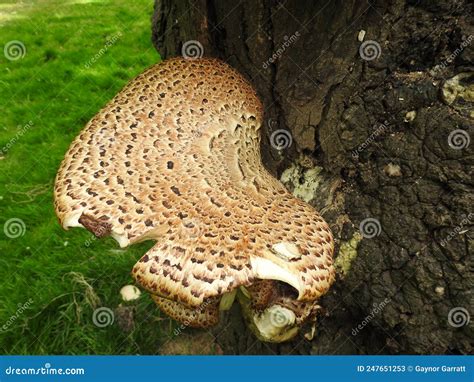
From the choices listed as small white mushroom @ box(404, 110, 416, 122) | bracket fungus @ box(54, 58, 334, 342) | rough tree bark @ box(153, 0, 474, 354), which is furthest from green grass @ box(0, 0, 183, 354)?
small white mushroom @ box(404, 110, 416, 122)

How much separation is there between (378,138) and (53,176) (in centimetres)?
402

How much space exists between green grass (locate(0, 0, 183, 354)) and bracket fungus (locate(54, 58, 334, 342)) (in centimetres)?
153

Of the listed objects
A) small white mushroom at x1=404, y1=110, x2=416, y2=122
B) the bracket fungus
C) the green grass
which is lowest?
the green grass

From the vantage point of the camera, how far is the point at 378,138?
2.36 meters

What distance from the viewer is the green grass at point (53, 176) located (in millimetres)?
3814

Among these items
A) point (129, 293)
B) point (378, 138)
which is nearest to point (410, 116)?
point (378, 138)

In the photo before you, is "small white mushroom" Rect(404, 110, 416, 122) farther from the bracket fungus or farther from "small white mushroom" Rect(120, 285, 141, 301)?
"small white mushroom" Rect(120, 285, 141, 301)

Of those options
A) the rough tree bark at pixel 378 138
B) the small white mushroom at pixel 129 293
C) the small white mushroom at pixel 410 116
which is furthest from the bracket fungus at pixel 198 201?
the small white mushroom at pixel 129 293

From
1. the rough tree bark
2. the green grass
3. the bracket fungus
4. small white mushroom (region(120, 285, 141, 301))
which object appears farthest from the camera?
small white mushroom (region(120, 285, 141, 301))

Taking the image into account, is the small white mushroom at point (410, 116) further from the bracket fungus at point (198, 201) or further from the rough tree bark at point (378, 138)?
the bracket fungus at point (198, 201)

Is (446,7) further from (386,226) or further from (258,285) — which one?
(258,285)

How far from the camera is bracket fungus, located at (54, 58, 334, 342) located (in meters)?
1.83

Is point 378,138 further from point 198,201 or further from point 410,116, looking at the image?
point 198,201

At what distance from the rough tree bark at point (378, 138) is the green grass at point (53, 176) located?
1.99 m
